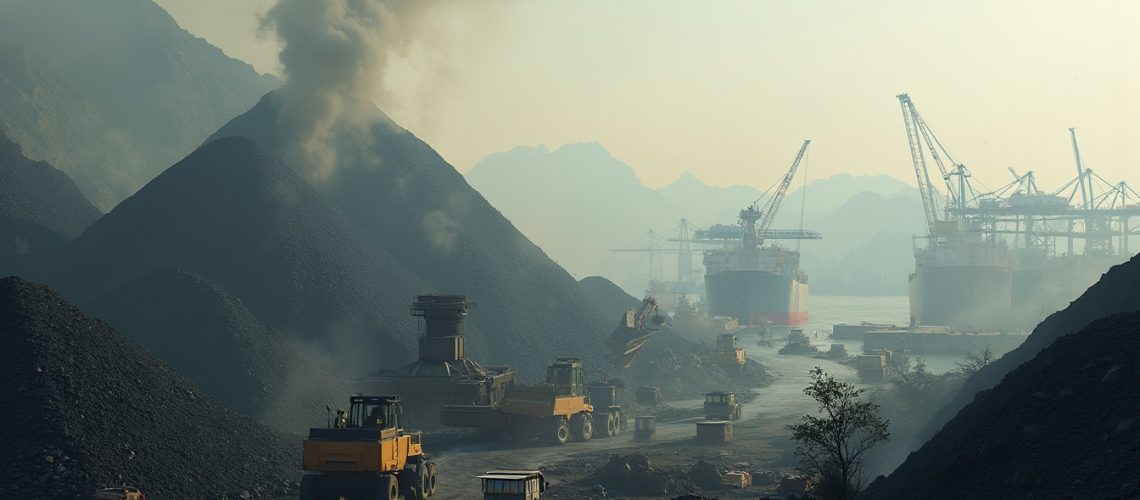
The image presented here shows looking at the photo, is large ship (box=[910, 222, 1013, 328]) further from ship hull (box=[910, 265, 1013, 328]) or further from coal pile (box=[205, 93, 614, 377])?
coal pile (box=[205, 93, 614, 377])

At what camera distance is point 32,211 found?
82438 millimetres

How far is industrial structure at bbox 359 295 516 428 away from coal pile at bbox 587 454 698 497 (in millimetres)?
13854

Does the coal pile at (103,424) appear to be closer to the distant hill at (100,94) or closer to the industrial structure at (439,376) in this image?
the industrial structure at (439,376)

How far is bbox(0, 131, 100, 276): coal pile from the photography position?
76.6m

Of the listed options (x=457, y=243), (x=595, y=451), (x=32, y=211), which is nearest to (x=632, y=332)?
(x=457, y=243)

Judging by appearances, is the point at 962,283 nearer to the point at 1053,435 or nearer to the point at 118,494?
the point at 118,494

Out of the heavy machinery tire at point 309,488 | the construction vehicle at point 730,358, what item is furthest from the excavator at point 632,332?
the heavy machinery tire at point 309,488

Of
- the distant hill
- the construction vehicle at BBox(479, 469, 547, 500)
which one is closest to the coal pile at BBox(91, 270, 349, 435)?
the construction vehicle at BBox(479, 469, 547, 500)

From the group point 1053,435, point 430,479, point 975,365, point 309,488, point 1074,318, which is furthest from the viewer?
point 975,365

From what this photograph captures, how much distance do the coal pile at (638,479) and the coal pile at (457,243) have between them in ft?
96.3

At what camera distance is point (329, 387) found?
56.8 meters

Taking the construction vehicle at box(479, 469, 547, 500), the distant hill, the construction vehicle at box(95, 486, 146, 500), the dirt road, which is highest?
the distant hill

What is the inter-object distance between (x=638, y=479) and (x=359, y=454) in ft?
40.7

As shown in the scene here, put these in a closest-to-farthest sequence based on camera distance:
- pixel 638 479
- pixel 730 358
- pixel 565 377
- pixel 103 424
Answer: pixel 103 424 → pixel 638 479 → pixel 565 377 → pixel 730 358
